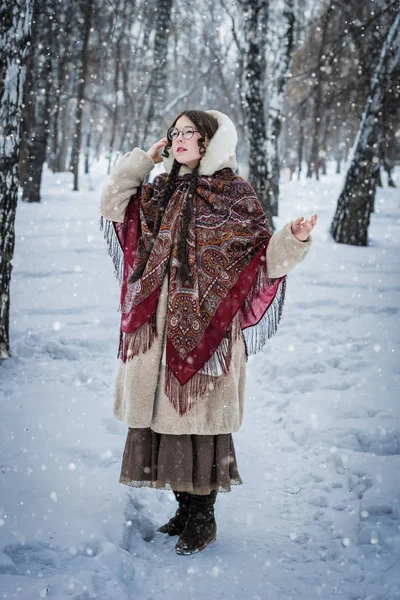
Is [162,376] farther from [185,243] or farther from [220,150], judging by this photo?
[220,150]

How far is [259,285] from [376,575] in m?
1.48

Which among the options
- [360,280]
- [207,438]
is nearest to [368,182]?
[360,280]

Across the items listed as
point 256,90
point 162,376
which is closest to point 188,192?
point 162,376

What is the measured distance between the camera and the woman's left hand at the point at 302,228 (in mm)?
2168

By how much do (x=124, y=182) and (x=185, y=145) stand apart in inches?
13.9

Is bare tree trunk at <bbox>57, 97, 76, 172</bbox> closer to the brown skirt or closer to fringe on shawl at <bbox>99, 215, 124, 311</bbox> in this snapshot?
fringe on shawl at <bbox>99, 215, 124, 311</bbox>

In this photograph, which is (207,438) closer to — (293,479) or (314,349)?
(293,479)

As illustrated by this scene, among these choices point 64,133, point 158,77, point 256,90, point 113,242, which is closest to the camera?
point 113,242

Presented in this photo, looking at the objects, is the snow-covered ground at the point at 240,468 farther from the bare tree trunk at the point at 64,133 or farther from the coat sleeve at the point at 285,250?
the bare tree trunk at the point at 64,133

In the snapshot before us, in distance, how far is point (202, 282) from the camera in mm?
2316

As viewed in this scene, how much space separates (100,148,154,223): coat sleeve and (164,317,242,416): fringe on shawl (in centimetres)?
85

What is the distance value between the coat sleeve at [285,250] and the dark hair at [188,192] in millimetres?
401

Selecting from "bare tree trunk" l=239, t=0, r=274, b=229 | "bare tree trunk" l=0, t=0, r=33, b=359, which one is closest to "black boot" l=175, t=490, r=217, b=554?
"bare tree trunk" l=0, t=0, r=33, b=359

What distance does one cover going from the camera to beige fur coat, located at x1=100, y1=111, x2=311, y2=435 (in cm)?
232
